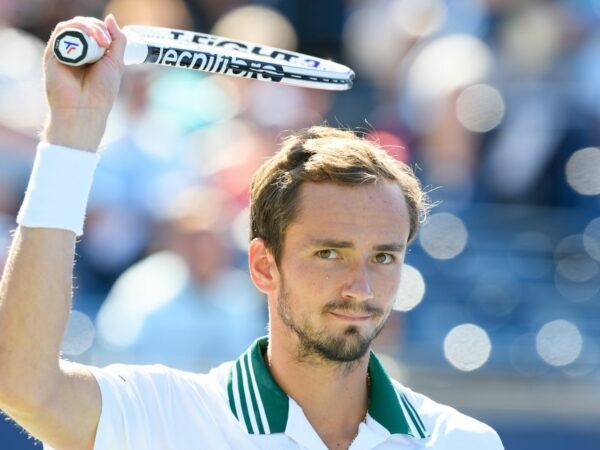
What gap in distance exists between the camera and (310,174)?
2.73 metres

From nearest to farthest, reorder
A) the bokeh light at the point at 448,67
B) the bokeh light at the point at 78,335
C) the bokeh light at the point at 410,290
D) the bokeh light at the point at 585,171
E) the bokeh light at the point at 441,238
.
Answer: the bokeh light at the point at 78,335
the bokeh light at the point at 410,290
the bokeh light at the point at 441,238
the bokeh light at the point at 585,171
the bokeh light at the point at 448,67

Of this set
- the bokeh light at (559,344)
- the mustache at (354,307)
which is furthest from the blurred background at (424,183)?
the mustache at (354,307)

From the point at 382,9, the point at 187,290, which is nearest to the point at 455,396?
the point at 187,290

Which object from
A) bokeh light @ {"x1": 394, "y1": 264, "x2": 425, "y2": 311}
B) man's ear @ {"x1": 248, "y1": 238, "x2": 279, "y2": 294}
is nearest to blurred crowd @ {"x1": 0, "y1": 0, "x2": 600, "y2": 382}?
bokeh light @ {"x1": 394, "y1": 264, "x2": 425, "y2": 311}

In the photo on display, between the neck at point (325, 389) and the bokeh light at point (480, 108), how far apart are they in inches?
144

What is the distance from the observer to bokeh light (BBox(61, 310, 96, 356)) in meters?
5.18

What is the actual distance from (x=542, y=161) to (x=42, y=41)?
9.19 ft

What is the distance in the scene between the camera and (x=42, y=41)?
6.65 meters

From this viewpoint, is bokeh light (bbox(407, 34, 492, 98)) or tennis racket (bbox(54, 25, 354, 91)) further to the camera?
bokeh light (bbox(407, 34, 492, 98))

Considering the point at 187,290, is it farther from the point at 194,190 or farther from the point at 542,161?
the point at 542,161

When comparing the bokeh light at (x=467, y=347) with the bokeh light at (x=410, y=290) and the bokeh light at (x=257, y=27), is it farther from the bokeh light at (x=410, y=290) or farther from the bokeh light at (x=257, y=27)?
the bokeh light at (x=257, y=27)

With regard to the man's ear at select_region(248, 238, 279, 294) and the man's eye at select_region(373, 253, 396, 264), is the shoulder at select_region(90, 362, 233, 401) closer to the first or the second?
the man's ear at select_region(248, 238, 279, 294)

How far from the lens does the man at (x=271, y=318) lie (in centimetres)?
221

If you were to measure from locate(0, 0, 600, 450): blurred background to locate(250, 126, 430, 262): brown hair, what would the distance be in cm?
242
